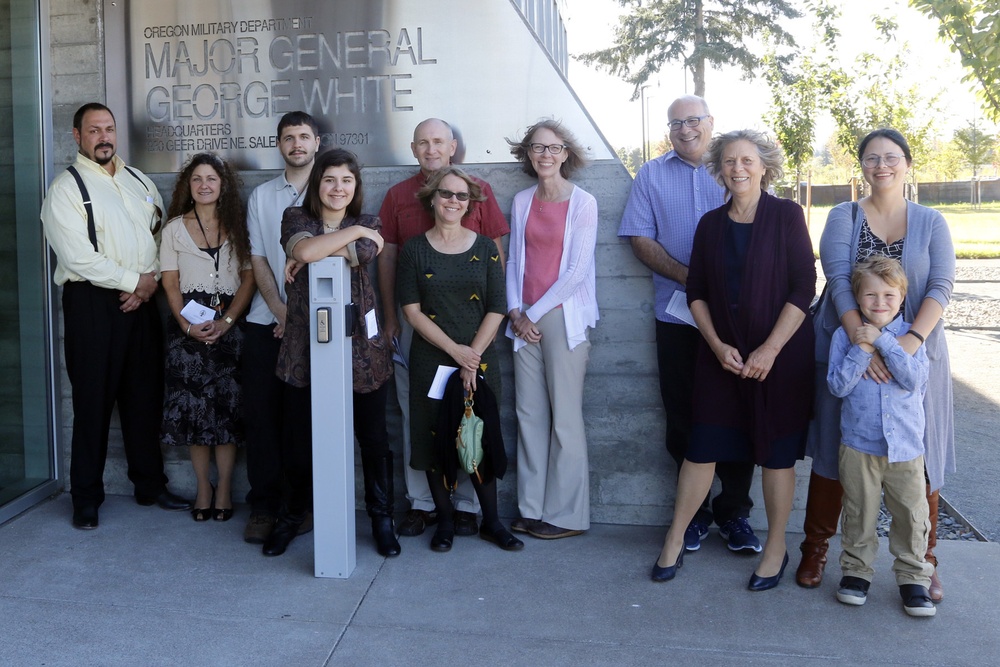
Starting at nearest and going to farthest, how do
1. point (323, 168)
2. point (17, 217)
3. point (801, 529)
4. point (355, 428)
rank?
1. point (323, 168)
2. point (355, 428)
3. point (801, 529)
4. point (17, 217)

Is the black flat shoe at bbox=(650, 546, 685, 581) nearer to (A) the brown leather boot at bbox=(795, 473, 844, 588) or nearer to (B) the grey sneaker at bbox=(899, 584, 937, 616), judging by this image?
(A) the brown leather boot at bbox=(795, 473, 844, 588)

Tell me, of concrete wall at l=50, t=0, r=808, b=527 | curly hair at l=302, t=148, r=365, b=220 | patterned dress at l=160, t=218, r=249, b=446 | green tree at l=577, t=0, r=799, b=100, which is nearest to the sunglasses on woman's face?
curly hair at l=302, t=148, r=365, b=220

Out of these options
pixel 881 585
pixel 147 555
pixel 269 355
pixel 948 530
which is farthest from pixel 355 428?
pixel 948 530

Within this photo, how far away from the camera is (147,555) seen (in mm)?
4180

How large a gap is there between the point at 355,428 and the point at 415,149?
1.30 m

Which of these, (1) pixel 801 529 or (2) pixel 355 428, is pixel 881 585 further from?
(2) pixel 355 428

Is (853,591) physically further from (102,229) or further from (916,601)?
(102,229)

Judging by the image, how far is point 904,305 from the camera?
3.65 m

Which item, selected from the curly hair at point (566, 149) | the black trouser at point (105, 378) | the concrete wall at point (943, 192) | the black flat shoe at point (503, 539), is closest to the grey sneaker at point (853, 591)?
the black flat shoe at point (503, 539)

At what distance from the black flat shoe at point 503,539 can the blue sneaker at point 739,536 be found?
37.0 inches

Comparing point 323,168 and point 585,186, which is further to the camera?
point 585,186

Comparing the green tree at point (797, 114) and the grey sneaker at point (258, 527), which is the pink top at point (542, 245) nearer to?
the grey sneaker at point (258, 527)

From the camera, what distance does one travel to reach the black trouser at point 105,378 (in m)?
4.51

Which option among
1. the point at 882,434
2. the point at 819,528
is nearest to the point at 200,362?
the point at 819,528
